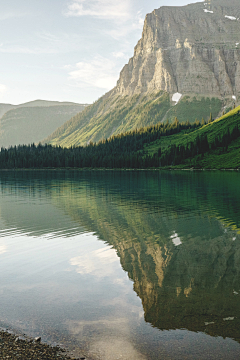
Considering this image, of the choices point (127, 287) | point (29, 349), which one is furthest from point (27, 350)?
point (127, 287)

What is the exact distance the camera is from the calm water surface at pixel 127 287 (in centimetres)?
1433

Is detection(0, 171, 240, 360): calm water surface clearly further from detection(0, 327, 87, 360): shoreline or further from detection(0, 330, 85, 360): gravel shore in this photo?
detection(0, 330, 85, 360): gravel shore

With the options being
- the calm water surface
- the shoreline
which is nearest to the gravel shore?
the shoreline

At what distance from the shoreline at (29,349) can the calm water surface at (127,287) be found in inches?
22.4

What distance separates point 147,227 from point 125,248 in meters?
10.7

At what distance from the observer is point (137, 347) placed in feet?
45.1

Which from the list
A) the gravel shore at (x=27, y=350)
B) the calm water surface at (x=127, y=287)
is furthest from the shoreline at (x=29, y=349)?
the calm water surface at (x=127, y=287)

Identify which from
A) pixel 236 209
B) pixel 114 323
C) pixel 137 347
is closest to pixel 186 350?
pixel 137 347

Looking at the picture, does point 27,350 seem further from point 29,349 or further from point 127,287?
point 127,287

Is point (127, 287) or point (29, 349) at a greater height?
point (29, 349)

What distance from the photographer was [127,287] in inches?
832

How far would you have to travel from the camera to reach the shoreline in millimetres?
12617

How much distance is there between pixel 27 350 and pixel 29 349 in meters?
0.12

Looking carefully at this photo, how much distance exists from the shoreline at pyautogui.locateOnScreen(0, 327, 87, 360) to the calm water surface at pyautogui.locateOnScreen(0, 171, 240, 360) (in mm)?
570
